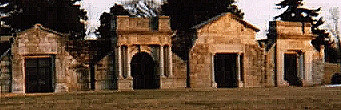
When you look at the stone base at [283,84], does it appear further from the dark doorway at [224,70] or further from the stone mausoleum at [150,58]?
the dark doorway at [224,70]

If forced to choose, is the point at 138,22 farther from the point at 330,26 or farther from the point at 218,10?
the point at 330,26

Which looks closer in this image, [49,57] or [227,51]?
[49,57]

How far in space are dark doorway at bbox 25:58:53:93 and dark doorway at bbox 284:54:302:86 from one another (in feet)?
40.2

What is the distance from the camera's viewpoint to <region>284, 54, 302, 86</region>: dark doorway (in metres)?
25.8

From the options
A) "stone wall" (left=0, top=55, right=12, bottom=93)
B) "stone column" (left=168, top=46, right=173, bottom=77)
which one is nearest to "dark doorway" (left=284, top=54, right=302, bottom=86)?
"stone column" (left=168, top=46, right=173, bottom=77)

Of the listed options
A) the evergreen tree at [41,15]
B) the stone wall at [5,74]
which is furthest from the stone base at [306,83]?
the evergreen tree at [41,15]

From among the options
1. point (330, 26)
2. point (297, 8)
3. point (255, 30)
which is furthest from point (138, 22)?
point (330, 26)

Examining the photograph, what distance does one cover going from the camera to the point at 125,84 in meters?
21.5

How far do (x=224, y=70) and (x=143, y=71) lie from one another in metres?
4.14

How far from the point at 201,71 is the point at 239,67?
2.05m

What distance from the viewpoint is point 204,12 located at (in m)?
38.1

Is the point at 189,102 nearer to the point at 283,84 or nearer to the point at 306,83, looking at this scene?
the point at 283,84

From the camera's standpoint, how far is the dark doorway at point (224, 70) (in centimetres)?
2398

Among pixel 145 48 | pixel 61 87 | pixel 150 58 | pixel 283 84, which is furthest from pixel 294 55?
→ pixel 61 87
